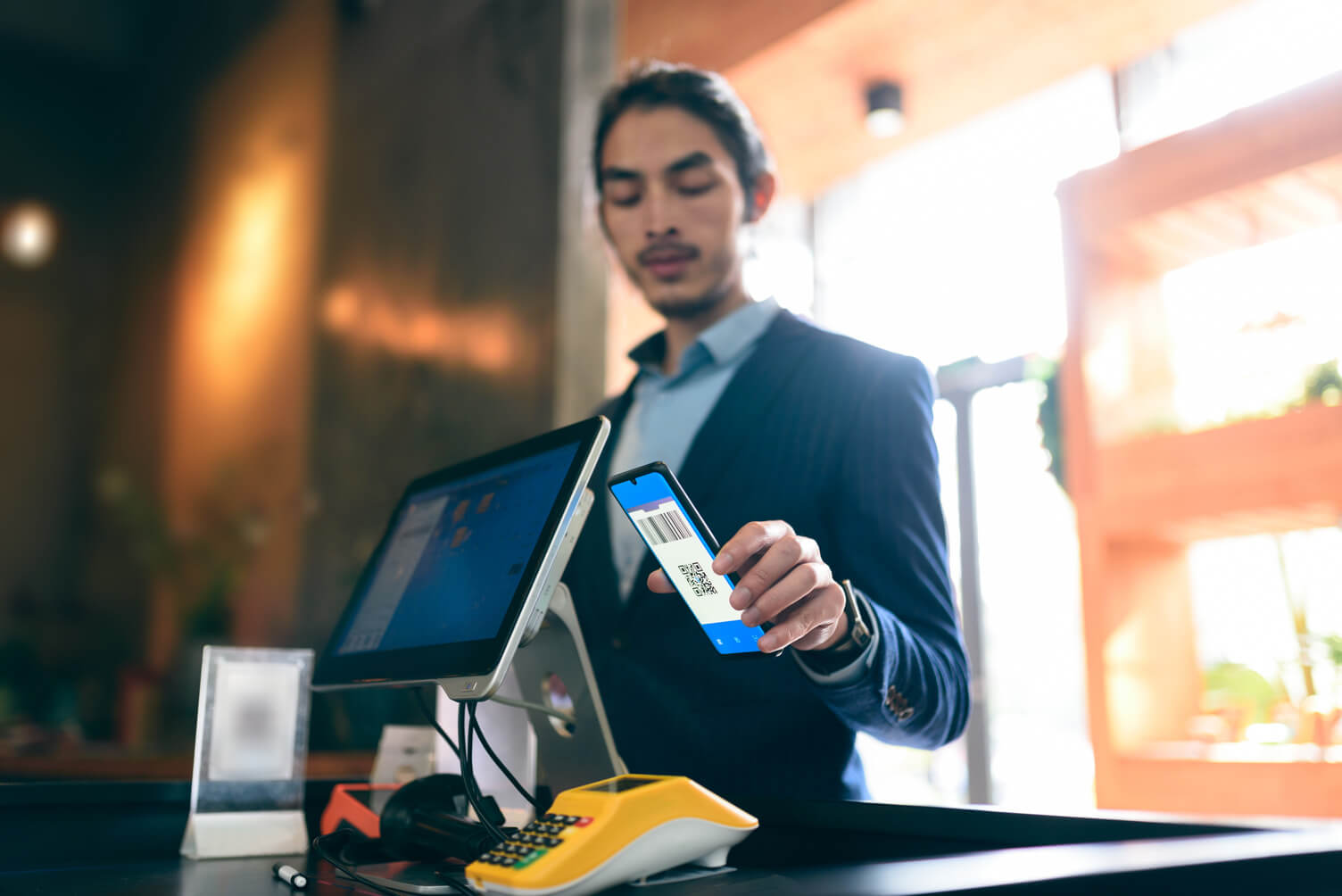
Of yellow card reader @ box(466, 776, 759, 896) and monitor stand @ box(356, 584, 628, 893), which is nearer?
yellow card reader @ box(466, 776, 759, 896)

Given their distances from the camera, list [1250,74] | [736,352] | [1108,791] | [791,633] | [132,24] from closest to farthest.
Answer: [791,633] → [736,352] → [1108,791] → [1250,74] → [132,24]

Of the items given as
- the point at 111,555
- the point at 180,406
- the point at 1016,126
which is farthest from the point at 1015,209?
the point at 111,555

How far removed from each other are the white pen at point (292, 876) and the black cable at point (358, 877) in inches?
1.3

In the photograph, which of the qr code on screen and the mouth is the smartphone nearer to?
the qr code on screen

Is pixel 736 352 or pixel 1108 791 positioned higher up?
pixel 736 352

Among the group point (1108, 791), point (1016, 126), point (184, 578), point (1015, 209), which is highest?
point (1016, 126)

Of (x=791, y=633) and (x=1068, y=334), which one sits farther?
(x=1068, y=334)

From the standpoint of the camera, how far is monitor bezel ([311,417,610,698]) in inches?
28.4

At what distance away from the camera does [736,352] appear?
4.40ft

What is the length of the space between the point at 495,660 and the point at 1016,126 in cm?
411

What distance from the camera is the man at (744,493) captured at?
100 centimetres

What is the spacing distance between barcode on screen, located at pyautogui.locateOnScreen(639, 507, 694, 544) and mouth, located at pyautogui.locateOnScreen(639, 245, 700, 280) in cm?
68

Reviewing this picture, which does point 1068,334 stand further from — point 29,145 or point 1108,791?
point 29,145

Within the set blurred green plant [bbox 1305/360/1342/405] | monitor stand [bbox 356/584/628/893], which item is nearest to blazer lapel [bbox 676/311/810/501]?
monitor stand [bbox 356/584/628/893]
